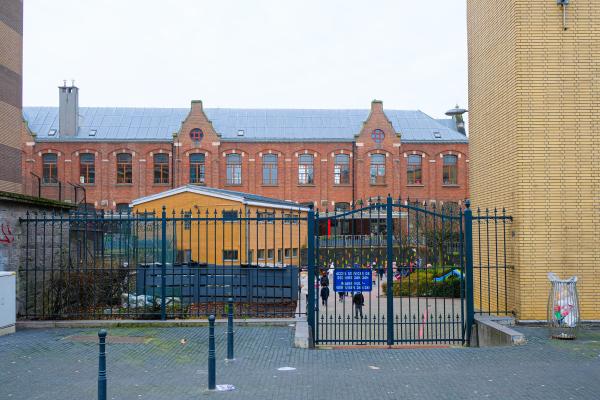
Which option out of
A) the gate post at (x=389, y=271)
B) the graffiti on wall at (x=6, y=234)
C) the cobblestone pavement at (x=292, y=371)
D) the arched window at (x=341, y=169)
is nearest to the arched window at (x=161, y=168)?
the arched window at (x=341, y=169)

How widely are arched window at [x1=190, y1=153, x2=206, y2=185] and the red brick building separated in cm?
8

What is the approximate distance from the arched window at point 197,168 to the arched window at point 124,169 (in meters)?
5.07

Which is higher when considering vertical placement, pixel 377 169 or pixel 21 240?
pixel 377 169

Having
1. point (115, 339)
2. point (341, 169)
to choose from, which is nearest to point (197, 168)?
point (341, 169)

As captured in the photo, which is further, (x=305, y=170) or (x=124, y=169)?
(x=305, y=170)

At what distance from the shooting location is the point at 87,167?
1957 inches

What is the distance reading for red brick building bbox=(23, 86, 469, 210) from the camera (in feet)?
162

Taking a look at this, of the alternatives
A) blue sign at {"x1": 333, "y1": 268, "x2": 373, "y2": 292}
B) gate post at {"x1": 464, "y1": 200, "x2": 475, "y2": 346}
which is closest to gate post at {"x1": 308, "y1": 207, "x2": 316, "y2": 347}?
blue sign at {"x1": 333, "y1": 268, "x2": 373, "y2": 292}

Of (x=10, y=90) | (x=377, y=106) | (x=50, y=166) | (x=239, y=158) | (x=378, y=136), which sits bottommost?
(x=10, y=90)

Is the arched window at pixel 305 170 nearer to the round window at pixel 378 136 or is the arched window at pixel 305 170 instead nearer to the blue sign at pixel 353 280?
the round window at pixel 378 136

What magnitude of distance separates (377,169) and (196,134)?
15.1 m

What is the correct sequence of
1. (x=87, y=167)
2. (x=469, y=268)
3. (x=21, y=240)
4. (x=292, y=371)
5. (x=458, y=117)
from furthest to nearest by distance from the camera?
(x=458, y=117)
(x=87, y=167)
(x=21, y=240)
(x=469, y=268)
(x=292, y=371)

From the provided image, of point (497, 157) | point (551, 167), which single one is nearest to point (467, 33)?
point (497, 157)

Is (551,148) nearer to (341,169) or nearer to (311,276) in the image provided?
(311,276)
